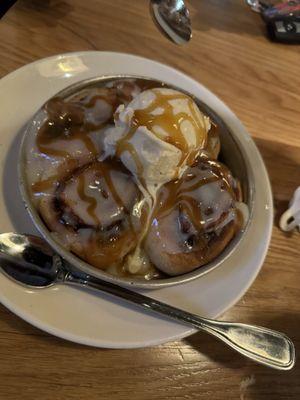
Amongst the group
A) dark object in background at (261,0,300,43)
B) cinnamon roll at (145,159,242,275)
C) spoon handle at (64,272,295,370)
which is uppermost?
dark object in background at (261,0,300,43)

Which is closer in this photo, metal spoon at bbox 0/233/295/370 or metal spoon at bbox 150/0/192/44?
metal spoon at bbox 0/233/295/370

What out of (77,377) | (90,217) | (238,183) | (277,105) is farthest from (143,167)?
(277,105)

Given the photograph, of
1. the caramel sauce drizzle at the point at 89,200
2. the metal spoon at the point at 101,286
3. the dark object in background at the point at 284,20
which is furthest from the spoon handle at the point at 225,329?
the dark object in background at the point at 284,20

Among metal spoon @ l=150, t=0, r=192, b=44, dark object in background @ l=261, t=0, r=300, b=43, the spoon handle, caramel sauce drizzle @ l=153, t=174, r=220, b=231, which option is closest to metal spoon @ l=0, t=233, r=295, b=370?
the spoon handle

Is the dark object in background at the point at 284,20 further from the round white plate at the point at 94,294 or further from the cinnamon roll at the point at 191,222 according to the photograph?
the cinnamon roll at the point at 191,222

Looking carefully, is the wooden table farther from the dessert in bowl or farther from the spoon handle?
the dessert in bowl

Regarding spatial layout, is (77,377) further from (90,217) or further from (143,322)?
(90,217)

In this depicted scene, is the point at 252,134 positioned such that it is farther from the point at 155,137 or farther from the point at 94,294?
the point at 94,294
